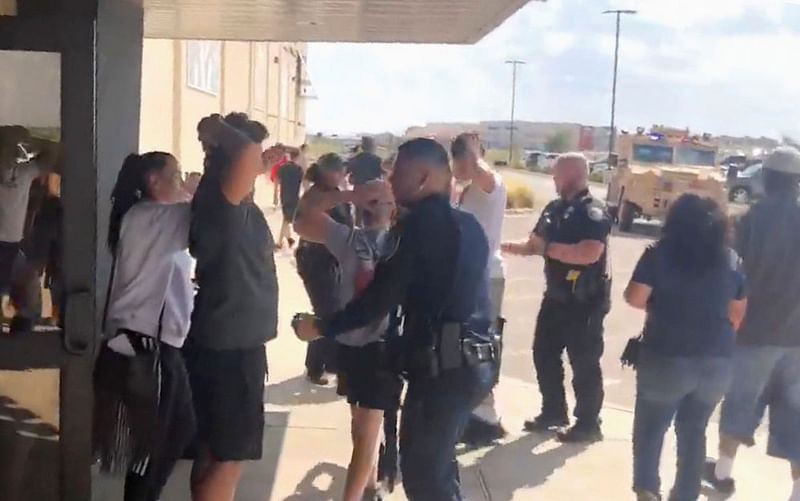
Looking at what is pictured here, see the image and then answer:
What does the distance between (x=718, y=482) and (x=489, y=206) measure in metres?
1.88

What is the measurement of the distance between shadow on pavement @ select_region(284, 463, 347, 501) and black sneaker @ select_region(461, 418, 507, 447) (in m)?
0.81

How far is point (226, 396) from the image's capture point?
11.5 feet

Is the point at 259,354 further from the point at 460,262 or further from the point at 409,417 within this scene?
the point at 460,262

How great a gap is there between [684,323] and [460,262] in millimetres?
1233

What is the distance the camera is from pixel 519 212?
84.3 ft

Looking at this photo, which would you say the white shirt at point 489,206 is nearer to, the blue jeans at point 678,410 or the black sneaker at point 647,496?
the blue jeans at point 678,410

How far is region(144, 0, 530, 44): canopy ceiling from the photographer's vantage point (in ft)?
17.5

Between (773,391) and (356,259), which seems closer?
(356,259)

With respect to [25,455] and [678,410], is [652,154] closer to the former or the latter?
[678,410]

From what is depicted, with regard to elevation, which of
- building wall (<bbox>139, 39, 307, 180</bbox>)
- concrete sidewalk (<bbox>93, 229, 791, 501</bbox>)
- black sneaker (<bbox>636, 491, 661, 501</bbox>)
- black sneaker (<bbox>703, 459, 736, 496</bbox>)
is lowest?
concrete sidewalk (<bbox>93, 229, 791, 501</bbox>)

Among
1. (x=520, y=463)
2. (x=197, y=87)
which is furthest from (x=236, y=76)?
(x=520, y=463)

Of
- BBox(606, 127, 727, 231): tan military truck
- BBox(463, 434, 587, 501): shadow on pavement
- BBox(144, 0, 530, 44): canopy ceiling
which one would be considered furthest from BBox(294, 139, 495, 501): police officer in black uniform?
BBox(606, 127, 727, 231): tan military truck

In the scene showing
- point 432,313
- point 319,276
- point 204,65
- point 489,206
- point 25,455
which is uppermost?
point 204,65

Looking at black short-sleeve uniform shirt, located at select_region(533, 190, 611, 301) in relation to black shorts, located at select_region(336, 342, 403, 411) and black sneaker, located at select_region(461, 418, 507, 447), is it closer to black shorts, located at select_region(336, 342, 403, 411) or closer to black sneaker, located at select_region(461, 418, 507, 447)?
black sneaker, located at select_region(461, 418, 507, 447)
